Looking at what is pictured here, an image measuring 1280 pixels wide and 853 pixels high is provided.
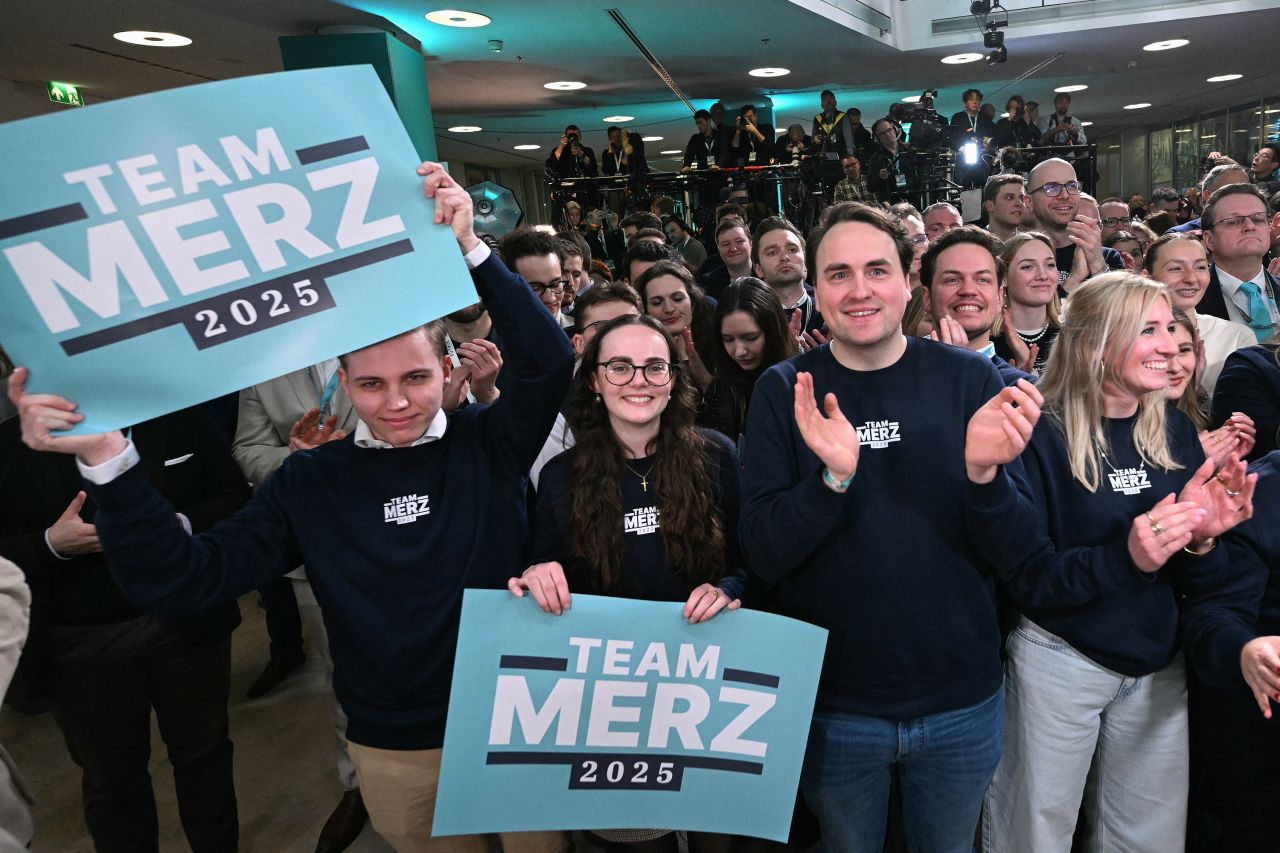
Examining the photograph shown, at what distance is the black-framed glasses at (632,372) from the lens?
1737 mm

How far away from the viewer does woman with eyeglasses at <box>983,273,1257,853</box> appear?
1.58m

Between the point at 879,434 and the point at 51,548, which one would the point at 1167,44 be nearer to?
the point at 879,434

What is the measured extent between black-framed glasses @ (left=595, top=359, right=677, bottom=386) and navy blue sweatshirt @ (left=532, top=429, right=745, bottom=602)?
0.17 metres

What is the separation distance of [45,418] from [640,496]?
3.29ft

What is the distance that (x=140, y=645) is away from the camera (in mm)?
1974

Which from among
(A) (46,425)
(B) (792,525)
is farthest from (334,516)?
(B) (792,525)

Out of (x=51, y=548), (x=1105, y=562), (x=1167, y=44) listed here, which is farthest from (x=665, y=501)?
(x=1167, y=44)

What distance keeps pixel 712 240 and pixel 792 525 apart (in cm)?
638

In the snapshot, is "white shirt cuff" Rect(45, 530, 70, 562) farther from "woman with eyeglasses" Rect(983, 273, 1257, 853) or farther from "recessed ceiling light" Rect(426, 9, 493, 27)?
"recessed ceiling light" Rect(426, 9, 493, 27)

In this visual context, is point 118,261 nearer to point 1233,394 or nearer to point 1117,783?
point 1117,783

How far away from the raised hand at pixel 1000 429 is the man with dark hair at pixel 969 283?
34.3 inches

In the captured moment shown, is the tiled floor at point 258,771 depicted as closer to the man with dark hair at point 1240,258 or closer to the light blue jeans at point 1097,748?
the light blue jeans at point 1097,748

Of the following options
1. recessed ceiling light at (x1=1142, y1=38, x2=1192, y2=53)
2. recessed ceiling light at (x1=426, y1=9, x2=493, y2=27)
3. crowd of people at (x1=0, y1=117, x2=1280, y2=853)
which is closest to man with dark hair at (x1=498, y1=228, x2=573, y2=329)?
crowd of people at (x1=0, y1=117, x2=1280, y2=853)

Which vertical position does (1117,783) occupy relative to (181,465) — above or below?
below
